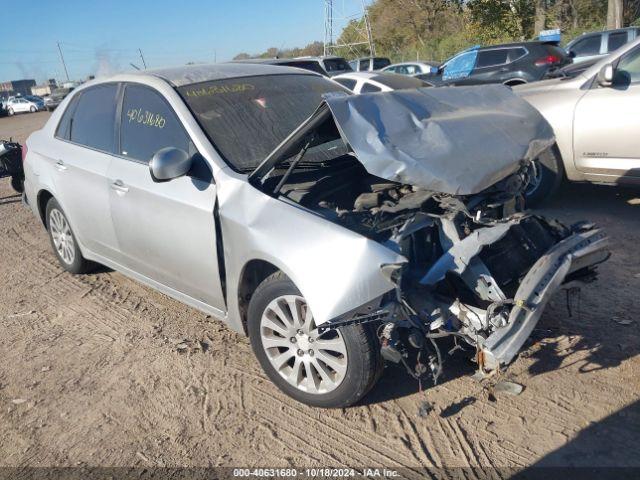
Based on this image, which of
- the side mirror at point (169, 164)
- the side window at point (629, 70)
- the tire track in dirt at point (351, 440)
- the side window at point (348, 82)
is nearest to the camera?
the tire track in dirt at point (351, 440)

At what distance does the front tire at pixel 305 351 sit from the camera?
2.97 meters

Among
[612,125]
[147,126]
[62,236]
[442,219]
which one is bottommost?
[62,236]

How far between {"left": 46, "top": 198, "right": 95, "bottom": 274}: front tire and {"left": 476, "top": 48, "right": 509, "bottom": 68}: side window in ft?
40.5

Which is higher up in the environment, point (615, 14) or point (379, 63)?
point (615, 14)

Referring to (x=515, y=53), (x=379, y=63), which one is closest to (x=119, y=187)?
(x=515, y=53)

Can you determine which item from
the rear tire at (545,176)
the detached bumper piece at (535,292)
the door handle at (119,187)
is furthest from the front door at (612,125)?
the door handle at (119,187)

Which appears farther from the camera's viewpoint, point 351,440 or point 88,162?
point 88,162

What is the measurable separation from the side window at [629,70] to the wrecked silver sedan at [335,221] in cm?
214

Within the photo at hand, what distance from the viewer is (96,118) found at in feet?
15.6

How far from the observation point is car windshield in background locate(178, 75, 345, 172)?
3.79 metres

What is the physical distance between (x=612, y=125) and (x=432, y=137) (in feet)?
10.3

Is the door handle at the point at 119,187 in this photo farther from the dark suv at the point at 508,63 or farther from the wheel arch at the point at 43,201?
the dark suv at the point at 508,63

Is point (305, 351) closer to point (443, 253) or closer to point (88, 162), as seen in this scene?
point (443, 253)

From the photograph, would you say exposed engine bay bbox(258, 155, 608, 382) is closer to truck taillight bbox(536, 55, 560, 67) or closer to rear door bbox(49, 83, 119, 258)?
rear door bbox(49, 83, 119, 258)
